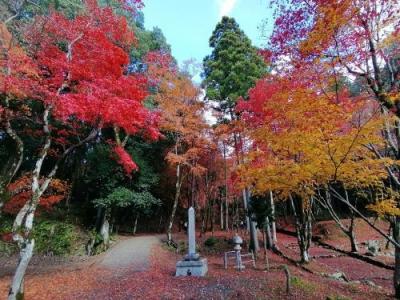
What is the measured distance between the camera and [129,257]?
1397 centimetres

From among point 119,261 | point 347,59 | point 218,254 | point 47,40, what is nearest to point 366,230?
point 218,254

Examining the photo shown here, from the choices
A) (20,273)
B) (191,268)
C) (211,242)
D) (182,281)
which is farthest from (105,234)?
(20,273)

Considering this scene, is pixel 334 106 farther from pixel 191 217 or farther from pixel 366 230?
pixel 366 230

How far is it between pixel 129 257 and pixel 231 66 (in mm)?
11329

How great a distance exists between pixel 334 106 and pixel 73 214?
17262 mm

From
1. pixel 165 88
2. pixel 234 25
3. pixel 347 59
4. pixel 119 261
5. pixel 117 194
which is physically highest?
pixel 234 25

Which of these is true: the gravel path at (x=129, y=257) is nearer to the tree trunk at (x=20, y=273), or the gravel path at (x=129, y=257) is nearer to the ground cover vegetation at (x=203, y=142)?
the ground cover vegetation at (x=203, y=142)

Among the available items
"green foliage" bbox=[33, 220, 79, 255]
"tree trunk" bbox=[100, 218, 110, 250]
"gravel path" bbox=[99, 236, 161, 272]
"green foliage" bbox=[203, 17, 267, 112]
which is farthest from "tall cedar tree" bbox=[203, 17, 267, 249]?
"green foliage" bbox=[33, 220, 79, 255]

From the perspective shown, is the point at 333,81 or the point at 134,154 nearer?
the point at 333,81

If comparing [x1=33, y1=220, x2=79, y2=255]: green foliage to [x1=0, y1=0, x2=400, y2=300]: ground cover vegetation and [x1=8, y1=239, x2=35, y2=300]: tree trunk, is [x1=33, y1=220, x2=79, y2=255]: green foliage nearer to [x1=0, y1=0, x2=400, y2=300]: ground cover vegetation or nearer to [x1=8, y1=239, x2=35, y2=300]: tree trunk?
[x1=0, y1=0, x2=400, y2=300]: ground cover vegetation

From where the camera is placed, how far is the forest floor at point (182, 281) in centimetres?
802

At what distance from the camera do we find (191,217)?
460 inches

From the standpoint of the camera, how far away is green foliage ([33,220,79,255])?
14109mm

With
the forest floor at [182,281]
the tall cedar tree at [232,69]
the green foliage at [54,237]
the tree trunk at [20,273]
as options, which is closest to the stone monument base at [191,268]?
the forest floor at [182,281]
